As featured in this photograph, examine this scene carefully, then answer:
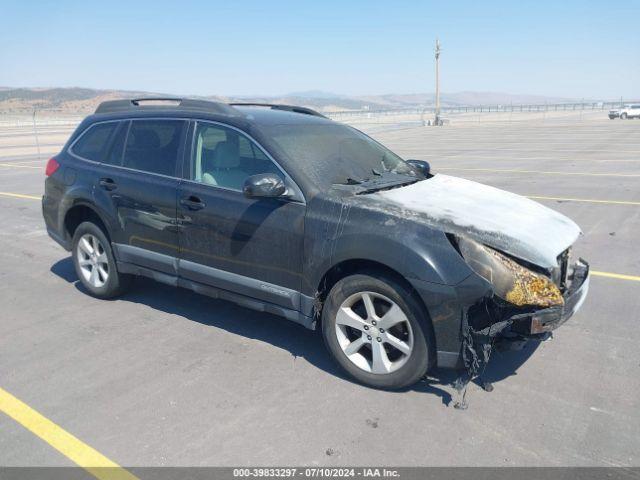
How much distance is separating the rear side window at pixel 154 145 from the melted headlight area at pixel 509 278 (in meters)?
2.57

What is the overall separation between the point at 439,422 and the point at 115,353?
8.13ft

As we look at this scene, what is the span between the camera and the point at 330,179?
412cm

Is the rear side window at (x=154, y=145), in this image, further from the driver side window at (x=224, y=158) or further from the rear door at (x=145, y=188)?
the driver side window at (x=224, y=158)

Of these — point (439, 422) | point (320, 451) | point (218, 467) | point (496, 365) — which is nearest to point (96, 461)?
point (218, 467)

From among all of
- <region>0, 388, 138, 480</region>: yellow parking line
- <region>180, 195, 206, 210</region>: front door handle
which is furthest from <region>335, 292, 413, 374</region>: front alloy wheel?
<region>0, 388, 138, 480</region>: yellow parking line

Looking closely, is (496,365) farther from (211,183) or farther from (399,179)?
(211,183)

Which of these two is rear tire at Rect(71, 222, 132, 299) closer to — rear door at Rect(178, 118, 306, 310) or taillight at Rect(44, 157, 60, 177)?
taillight at Rect(44, 157, 60, 177)

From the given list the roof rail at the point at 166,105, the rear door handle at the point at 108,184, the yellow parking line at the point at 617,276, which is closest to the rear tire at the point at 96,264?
the rear door handle at the point at 108,184

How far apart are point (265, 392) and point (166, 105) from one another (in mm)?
2823

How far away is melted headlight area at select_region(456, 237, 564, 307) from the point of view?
129 inches

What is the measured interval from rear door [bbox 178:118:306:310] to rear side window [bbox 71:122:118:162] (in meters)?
1.28

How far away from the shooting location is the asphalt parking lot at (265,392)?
3.07m

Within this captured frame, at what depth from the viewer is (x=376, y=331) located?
365 centimetres

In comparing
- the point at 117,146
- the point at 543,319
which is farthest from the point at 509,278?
the point at 117,146
